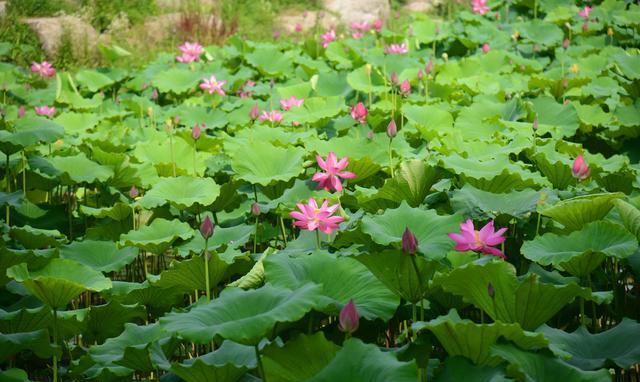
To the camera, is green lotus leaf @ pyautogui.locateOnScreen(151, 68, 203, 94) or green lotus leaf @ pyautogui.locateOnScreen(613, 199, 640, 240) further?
green lotus leaf @ pyautogui.locateOnScreen(151, 68, 203, 94)

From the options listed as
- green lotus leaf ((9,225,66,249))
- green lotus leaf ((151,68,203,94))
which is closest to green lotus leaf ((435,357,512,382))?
green lotus leaf ((9,225,66,249))

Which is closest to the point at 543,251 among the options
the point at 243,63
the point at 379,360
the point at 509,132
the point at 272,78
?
the point at 379,360

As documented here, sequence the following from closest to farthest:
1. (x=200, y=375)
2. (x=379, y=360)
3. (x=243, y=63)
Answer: (x=379, y=360) < (x=200, y=375) < (x=243, y=63)

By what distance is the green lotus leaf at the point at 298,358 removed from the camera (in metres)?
1.40

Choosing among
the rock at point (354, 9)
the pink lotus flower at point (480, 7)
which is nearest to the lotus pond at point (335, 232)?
the pink lotus flower at point (480, 7)

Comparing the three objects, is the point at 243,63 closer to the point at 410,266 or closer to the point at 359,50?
the point at 359,50

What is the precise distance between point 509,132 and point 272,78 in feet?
6.95

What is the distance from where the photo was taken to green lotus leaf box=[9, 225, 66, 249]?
2357mm

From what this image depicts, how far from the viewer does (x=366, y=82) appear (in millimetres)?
4129

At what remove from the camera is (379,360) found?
130 centimetres

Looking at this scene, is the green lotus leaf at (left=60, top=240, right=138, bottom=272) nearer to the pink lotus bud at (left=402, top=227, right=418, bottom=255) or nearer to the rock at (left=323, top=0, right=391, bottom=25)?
the pink lotus bud at (left=402, top=227, right=418, bottom=255)

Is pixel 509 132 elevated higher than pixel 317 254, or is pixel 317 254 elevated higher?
pixel 317 254

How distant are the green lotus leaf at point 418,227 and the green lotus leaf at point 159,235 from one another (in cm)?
68

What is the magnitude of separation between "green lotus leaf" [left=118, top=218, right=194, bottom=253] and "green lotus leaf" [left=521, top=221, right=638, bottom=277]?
1069 mm
